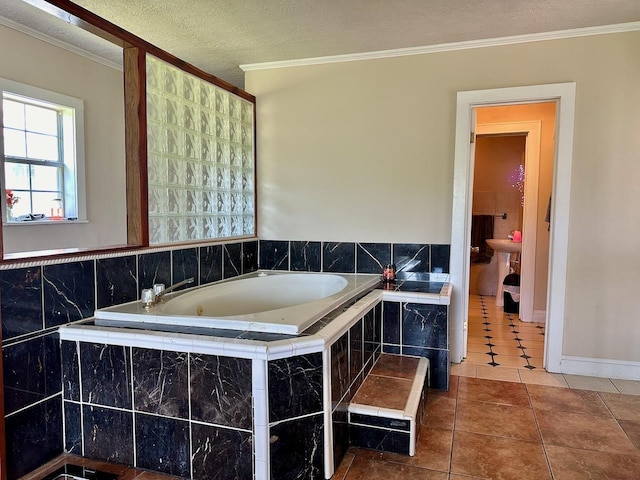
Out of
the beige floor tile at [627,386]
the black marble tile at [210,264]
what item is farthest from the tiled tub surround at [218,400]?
the beige floor tile at [627,386]

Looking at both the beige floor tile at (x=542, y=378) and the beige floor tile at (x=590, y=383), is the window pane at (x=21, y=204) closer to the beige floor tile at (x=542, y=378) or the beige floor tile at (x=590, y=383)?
the beige floor tile at (x=542, y=378)

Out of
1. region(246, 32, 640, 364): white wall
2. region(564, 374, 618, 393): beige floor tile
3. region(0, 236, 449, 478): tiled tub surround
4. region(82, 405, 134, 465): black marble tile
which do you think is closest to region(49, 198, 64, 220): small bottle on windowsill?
region(0, 236, 449, 478): tiled tub surround

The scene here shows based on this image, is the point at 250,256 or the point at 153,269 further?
the point at 250,256

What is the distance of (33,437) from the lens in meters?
1.80

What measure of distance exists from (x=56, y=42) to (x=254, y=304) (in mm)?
2438

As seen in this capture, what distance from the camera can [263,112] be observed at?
3584 millimetres

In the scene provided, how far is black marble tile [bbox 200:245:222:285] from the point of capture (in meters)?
2.88

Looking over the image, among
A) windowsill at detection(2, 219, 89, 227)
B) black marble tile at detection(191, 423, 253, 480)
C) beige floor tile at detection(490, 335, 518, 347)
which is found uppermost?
windowsill at detection(2, 219, 89, 227)

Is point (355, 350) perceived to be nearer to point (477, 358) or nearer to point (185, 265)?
point (185, 265)

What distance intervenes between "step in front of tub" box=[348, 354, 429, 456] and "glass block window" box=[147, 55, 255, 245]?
1.49m

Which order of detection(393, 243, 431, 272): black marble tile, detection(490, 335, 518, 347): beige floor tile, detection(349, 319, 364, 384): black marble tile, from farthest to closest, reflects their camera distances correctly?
detection(490, 335, 518, 347): beige floor tile, detection(393, 243, 431, 272): black marble tile, detection(349, 319, 364, 384): black marble tile

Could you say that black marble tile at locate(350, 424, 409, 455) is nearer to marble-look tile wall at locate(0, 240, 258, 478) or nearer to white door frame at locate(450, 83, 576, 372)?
marble-look tile wall at locate(0, 240, 258, 478)

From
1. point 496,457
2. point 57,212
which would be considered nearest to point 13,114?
point 57,212

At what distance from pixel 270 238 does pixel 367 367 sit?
159 centimetres
